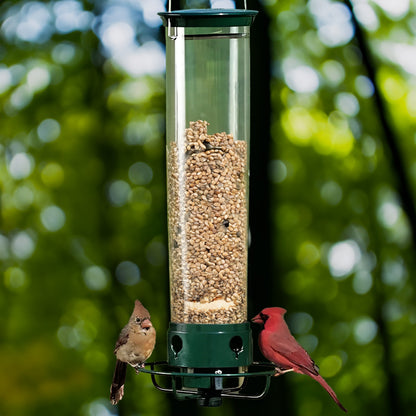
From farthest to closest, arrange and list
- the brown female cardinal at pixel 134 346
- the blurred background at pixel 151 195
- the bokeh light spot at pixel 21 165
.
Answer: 1. the bokeh light spot at pixel 21 165
2. the blurred background at pixel 151 195
3. the brown female cardinal at pixel 134 346

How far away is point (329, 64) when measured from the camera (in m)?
9.39

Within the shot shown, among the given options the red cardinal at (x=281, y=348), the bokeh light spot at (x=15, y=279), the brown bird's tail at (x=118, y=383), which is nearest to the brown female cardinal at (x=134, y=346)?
the brown bird's tail at (x=118, y=383)

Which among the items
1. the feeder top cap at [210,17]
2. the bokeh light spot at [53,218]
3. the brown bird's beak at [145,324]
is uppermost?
the feeder top cap at [210,17]

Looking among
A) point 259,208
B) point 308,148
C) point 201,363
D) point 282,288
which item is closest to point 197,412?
point 282,288

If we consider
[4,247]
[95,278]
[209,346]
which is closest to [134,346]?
[209,346]

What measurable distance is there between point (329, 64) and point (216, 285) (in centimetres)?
490

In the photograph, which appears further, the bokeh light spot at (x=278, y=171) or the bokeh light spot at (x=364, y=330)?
the bokeh light spot at (x=364, y=330)

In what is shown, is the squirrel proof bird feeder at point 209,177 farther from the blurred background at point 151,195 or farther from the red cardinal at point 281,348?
the blurred background at point 151,195

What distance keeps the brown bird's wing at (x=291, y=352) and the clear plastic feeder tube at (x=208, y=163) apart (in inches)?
8.6

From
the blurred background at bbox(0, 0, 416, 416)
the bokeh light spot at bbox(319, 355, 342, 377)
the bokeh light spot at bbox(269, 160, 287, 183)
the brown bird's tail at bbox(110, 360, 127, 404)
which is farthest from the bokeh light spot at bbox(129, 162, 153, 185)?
the brown bird's tail at bbox(110, 360, 127, 404)

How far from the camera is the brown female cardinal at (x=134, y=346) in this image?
5.22m

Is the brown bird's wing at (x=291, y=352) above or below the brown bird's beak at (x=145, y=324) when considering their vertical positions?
below

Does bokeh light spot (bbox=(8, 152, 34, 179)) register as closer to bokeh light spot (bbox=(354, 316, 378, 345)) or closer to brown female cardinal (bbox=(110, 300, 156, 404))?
bokeh light spot (bbox=(354, 316, 378, 345))

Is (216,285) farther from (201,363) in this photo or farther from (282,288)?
(282,288)
